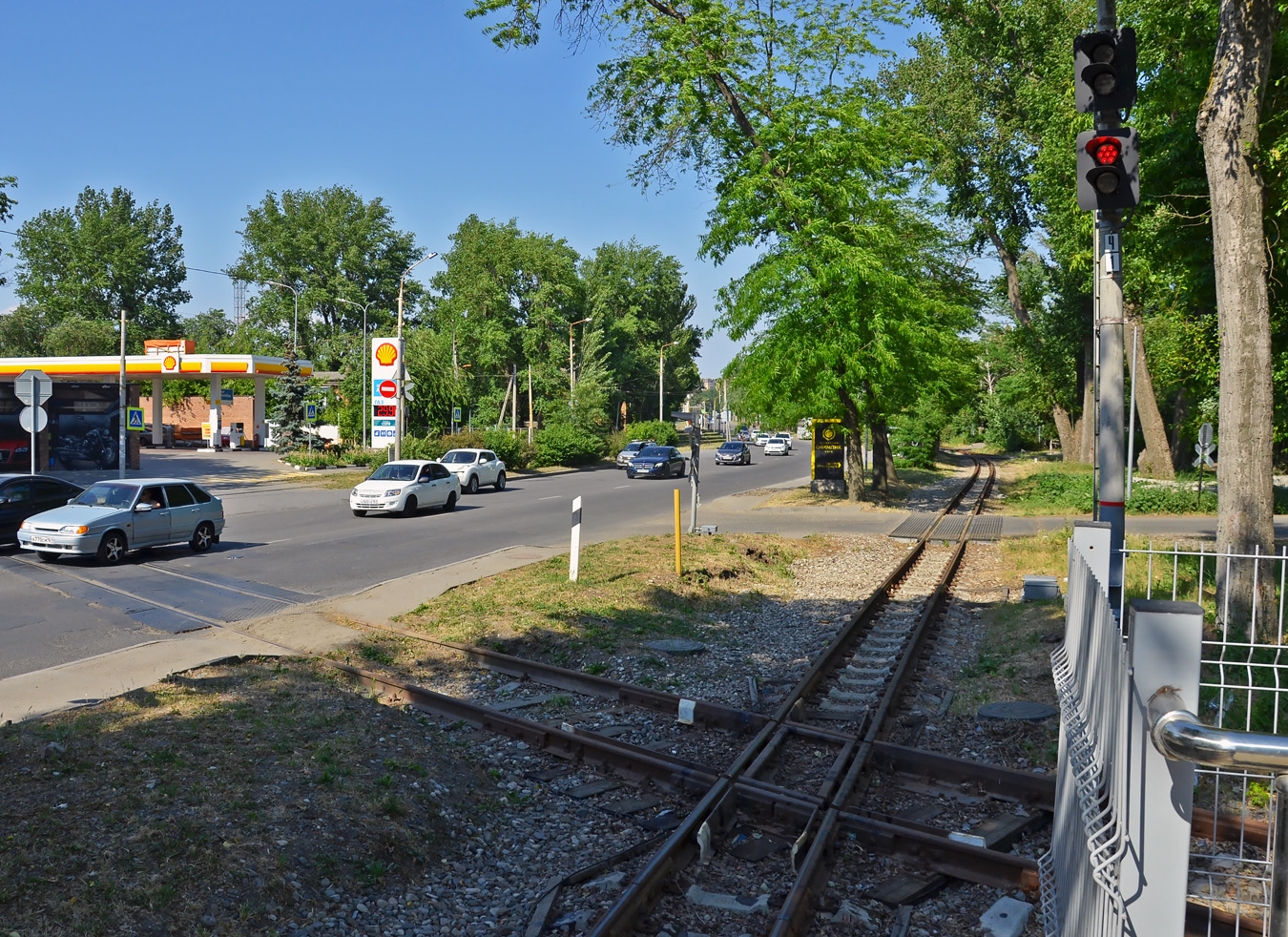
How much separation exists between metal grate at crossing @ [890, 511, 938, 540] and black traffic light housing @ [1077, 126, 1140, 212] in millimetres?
14438

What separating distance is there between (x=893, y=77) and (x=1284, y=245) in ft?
96.8

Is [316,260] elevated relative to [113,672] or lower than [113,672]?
elevated

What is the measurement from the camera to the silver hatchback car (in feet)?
53.4

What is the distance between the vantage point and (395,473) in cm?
2628

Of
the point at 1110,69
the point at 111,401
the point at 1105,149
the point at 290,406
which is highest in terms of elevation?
the point at 1110,69

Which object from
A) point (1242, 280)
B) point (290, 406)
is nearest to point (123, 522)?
point (1242, 280)

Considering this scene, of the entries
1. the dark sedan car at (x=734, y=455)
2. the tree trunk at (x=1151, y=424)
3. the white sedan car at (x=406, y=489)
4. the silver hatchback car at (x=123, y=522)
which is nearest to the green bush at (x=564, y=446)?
the dark sedan car at (x=734, y=455)

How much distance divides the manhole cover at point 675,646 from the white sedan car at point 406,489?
1561 cm

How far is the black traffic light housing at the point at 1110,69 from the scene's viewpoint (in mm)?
7762

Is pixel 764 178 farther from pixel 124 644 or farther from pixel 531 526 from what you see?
pixel 124 644

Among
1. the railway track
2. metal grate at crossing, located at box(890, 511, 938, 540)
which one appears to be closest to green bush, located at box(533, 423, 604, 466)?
metal grate at crossing, located at box(890, 511, 938, 540)

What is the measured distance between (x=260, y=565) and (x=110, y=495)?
10.6 ft

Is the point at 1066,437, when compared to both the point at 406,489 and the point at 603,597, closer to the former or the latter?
the point at 406,489

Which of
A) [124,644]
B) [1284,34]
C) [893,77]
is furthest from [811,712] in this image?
[893,77]
